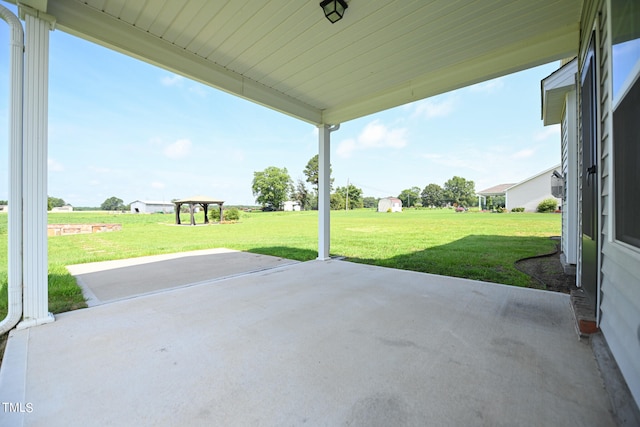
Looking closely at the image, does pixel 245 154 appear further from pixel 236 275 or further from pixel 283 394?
pixel 283 394

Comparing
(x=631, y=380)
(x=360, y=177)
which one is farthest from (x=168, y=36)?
(x=360, y=177)

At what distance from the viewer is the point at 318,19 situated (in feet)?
7.98

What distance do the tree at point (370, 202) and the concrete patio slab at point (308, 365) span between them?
34.0m

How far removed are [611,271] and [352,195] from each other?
33263 mm

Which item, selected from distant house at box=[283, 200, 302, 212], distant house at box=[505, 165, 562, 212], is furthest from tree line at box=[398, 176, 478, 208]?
distant house at box=[283, 200, 302, 212]

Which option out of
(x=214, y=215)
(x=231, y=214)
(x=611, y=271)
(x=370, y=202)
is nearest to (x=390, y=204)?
(x=370, y=202)

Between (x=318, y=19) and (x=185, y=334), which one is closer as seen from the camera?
(x=185, y=334)

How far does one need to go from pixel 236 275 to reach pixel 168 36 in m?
→ 3.03

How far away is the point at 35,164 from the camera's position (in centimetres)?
215

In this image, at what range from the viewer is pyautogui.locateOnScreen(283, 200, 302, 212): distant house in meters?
29.4

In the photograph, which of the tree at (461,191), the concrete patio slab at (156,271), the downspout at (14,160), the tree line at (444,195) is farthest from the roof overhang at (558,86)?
the tree at (461,191)

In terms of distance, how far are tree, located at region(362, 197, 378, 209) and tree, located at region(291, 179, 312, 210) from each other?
7767mm

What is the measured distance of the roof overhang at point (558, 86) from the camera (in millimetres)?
3603

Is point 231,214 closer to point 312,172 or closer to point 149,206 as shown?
point 149,206
